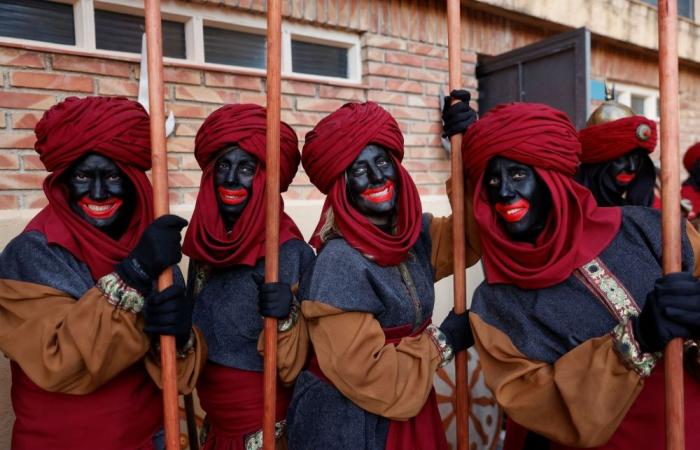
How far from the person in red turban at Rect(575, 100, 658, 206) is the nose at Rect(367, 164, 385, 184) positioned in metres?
1.57

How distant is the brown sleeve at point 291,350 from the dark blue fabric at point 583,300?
698 mm

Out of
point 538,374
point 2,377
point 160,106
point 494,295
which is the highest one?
point 160,106

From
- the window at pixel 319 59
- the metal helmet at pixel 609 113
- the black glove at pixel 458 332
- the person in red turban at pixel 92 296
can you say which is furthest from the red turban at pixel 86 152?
the metal helmet at pixel 609 113

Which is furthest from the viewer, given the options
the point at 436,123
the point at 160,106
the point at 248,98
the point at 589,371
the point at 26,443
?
the point at 436,123

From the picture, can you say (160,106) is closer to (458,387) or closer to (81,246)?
(81,246)

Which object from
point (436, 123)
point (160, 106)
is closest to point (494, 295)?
point (160, 106)

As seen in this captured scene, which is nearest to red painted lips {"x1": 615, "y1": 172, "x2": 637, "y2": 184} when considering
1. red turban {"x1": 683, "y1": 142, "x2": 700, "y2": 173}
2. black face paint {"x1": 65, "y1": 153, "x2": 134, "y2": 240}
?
red turban {"x1": 683, "y1": 142, "x2": 700, "y2": 173}

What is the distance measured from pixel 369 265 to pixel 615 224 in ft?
2.63

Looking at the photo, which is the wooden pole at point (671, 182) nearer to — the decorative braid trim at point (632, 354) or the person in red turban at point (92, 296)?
the decorative braid trim at point (632, 354)

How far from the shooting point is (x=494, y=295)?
1961 mm

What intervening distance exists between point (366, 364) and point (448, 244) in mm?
726

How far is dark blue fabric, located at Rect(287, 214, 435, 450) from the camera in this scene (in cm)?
190

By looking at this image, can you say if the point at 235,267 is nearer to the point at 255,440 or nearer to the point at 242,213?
the point at 242,213

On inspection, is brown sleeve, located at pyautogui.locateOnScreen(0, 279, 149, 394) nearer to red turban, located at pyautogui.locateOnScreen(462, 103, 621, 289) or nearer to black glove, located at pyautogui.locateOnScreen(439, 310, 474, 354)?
black glove, located at pyautogui.locateOnScreen(439, 310, 474, 354)
